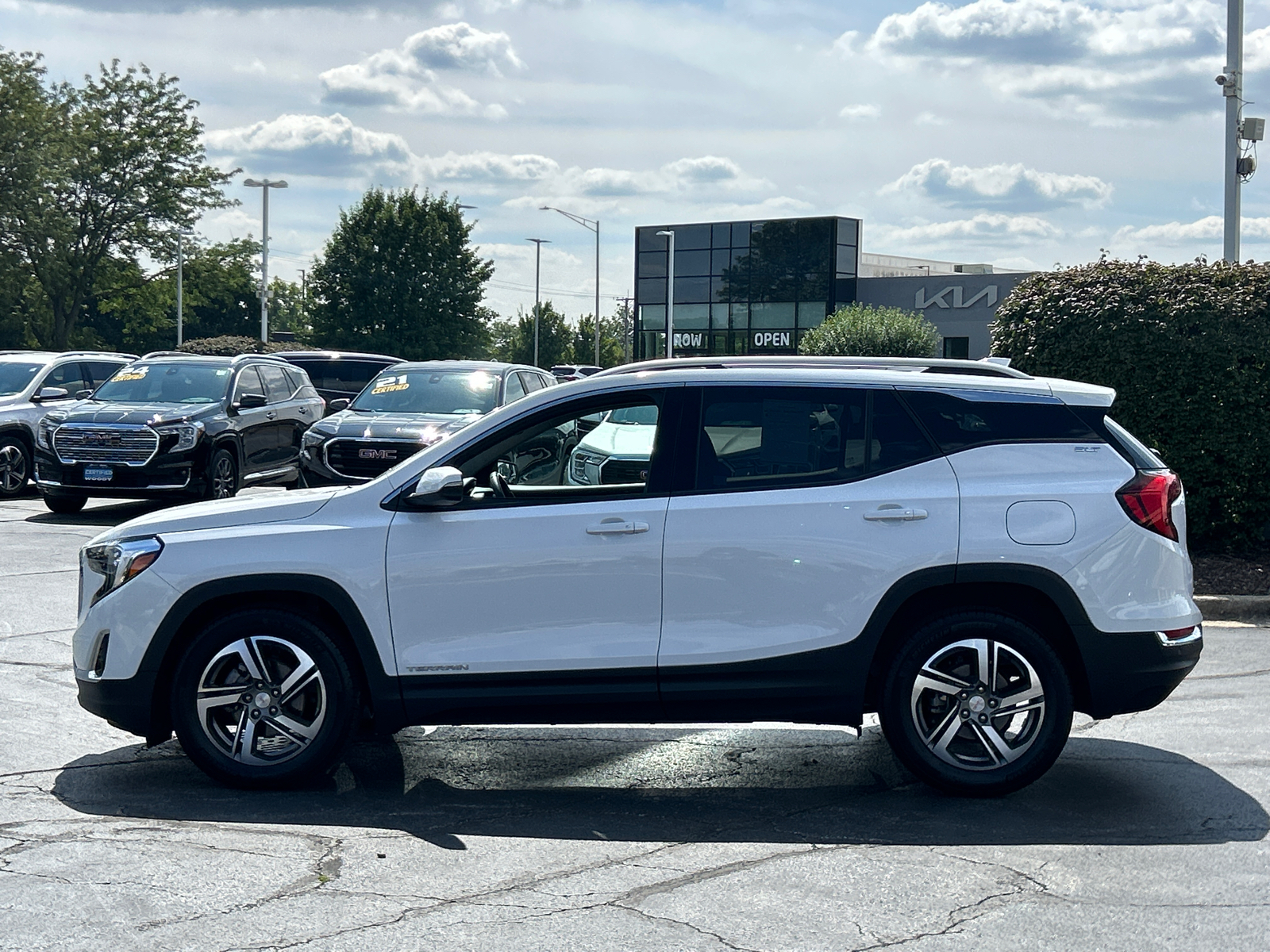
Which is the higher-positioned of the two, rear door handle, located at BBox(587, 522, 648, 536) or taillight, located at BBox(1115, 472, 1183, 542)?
taillight, located at BBox(1115, 472, 1183, 542)

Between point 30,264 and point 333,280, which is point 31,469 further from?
point 333,280

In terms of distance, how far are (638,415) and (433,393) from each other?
10.8 m

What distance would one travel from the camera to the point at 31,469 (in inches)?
742

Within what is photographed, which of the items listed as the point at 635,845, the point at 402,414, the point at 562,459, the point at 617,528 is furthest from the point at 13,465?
the point at 635,845

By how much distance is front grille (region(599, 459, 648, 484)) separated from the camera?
5.71 m

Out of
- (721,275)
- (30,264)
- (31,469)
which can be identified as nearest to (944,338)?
(721,275)

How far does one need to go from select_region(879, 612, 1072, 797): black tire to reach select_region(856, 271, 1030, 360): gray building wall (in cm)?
5384

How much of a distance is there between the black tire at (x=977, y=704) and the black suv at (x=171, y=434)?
11.9m

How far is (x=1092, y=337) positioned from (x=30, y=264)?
4964 cm

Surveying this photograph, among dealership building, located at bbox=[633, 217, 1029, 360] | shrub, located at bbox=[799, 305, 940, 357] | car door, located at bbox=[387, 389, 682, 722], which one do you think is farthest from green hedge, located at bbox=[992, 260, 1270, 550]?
dealership building, located at bbox=[633, 217, 1029, 360]

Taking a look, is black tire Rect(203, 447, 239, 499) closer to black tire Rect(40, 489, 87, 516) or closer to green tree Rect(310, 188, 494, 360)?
black tire Rect(40, 489, 87, 516)

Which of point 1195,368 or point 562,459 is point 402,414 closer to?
point 1195,368

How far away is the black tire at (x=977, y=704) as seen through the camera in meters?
5.62

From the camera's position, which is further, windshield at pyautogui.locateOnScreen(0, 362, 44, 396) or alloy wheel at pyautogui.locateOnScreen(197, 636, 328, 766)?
windshield at pyautogui.locateOnScreen(0, 362, 44, 396)
